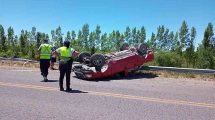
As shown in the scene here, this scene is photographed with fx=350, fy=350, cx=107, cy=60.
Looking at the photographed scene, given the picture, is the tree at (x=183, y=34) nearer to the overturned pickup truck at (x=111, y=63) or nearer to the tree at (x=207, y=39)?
the tree at (x=207, y=39)

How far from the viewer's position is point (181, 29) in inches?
3814

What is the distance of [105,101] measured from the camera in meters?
8.61

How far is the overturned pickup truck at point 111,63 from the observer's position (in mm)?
13461

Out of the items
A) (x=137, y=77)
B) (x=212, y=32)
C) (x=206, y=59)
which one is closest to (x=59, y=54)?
(x=137, y=77)

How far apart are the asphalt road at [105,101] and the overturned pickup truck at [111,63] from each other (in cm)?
160

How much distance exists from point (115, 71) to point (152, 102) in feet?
17.5

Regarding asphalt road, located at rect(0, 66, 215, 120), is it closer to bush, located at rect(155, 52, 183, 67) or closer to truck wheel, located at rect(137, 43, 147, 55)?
truck wheel, located at rect(137, 43, 147, 55)

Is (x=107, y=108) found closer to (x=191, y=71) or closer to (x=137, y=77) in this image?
(x=137, y=77)

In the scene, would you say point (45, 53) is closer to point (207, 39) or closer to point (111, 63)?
point (111, 63)

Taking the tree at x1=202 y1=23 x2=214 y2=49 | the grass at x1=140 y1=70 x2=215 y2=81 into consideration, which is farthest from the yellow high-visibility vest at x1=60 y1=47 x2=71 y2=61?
the tree at x1=202 y1=23 x2=214 y2=49

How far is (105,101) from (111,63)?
17.4 ft

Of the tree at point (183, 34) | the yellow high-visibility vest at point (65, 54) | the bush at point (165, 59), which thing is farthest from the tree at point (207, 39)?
the yellow high-visibility vest at point (65, 54)

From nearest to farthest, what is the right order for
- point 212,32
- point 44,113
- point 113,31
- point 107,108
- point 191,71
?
point 44,113 < point 107,108 < point 191,71 < point 212,32 < point 113,31

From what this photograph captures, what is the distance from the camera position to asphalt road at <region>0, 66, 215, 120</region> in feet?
23.4
